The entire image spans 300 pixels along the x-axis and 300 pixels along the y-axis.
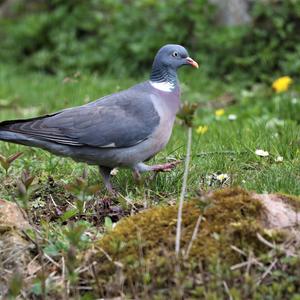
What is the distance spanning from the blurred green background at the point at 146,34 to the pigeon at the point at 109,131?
14.8 feet

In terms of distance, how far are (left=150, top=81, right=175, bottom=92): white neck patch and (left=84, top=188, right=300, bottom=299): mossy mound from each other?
1.55 meters

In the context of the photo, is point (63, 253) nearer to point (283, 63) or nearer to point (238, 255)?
point (238, 255)

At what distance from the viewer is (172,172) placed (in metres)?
5.21

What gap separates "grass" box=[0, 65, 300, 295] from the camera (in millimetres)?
4355


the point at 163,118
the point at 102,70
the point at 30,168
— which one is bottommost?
the point at 102,70

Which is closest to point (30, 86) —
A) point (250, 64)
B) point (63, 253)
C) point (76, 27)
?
point (76, 27)

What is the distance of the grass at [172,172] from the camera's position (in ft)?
14.3

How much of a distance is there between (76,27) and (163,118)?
6830mm

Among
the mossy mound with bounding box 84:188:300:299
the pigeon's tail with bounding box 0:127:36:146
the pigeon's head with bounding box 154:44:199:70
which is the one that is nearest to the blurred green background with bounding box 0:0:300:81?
Result: the pigeon's head with bounding box 154:44:199:70

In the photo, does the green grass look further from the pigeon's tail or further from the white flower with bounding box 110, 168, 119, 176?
the pigeon's tail

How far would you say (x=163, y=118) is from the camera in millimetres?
5176

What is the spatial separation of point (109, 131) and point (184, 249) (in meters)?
1.60

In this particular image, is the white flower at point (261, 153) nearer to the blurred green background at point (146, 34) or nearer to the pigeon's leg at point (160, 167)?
the pigeon's leg at point (160, 167)

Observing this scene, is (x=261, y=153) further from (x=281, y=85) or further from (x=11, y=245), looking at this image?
(x=281, y=85)
